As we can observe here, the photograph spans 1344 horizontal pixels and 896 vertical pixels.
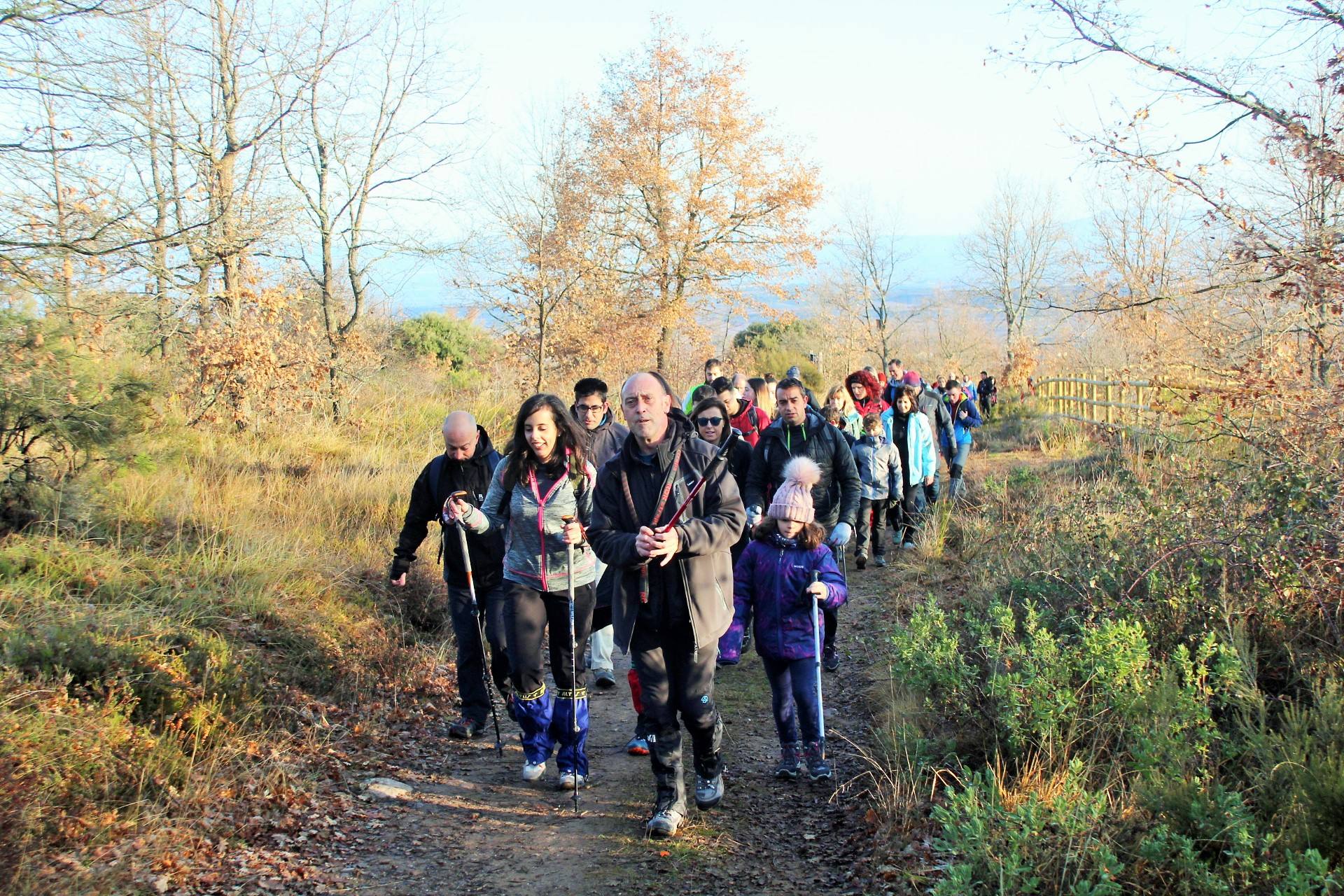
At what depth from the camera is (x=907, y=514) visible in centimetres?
1208

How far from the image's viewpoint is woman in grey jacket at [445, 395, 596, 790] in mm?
5719

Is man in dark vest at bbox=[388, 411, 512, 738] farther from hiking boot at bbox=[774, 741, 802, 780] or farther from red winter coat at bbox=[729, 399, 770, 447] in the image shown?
red winter coat at bbox=[729, 399, 770, 447]

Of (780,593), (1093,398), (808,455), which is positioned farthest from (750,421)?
A: (1093,398)

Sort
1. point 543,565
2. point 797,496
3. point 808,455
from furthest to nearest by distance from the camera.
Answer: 1. point 808,455
2. point 797,496
3. point 543,565

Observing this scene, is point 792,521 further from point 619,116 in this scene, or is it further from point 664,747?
point 619,116

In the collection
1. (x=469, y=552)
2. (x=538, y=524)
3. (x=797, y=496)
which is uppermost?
(x=797, y=496)

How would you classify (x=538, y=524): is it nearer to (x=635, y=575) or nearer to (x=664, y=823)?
(x=635, y=575)

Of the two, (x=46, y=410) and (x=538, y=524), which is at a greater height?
(x=46, y=410)

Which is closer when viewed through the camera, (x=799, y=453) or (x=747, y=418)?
(x=799, y=453)

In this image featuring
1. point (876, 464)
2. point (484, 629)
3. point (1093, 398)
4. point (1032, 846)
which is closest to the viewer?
point (1032, 846)

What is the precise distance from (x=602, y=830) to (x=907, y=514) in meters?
7.66

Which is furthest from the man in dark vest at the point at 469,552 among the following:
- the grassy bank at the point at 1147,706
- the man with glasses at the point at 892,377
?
the man with glasses at the point at 892,377

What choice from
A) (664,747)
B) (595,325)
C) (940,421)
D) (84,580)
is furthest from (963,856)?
(595,325)

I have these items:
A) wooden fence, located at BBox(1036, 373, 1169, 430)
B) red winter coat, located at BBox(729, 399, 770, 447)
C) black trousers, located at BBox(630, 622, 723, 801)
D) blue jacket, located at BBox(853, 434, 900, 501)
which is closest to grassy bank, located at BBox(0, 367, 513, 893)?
black trousers, located at BBox(630, 622, 723, 801)
